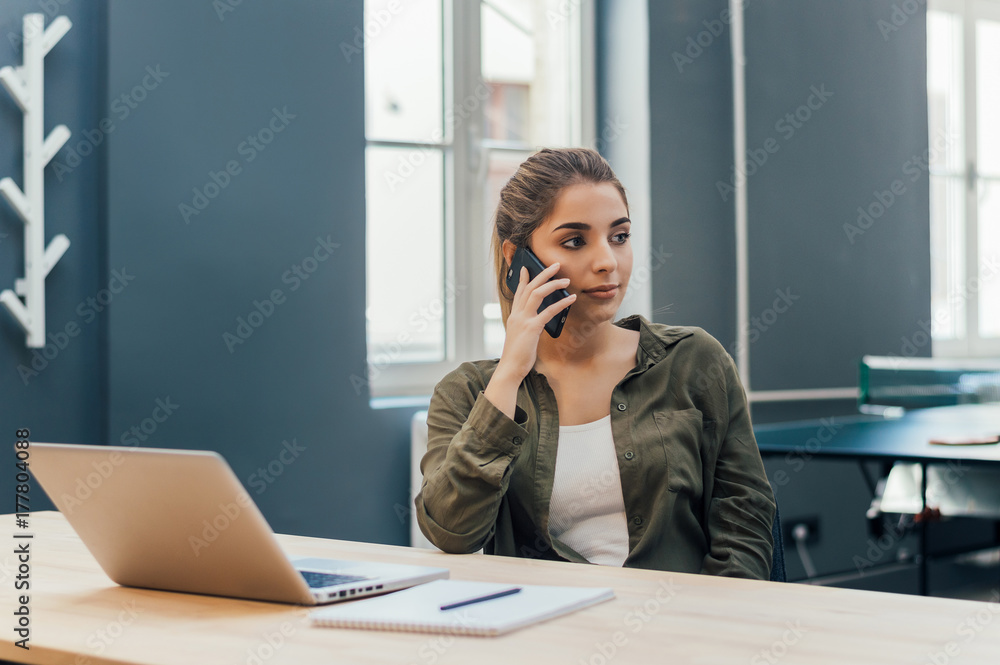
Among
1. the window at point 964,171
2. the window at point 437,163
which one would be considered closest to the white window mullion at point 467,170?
the window at point 437,163

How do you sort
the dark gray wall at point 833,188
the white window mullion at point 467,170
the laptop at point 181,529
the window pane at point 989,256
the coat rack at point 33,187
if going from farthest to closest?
the window pane at point 989,256, the dark gray wall at point 833,188, the white window mullion at point 467,170, the coat rack at point 33,187, the laptop at point 181,529

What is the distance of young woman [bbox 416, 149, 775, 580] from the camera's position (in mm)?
1551

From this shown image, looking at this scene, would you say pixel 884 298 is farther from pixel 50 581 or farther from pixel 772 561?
pixel 50 581

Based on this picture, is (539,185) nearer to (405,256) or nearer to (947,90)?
(405,256)

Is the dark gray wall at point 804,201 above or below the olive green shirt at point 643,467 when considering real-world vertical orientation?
above

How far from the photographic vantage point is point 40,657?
38.0 inches

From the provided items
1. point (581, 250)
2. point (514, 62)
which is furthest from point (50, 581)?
point (514, 62)

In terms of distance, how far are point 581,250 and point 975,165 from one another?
4239mm

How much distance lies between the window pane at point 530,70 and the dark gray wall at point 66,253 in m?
1.41

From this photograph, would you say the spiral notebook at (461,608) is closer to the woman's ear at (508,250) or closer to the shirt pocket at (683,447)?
the shirt pocket at (683,447)

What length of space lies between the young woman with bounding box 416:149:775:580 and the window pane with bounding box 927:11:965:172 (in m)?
3.95

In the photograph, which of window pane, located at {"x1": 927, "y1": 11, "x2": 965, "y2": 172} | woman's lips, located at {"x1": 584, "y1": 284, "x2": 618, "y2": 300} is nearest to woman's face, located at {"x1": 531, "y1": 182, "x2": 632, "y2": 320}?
woman's lips, located at {"x1": 584, "y1": 284, "x2": 618, "y2": 300}

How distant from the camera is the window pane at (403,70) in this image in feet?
10.6

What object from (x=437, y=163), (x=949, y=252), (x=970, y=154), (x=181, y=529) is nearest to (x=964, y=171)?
(x=970, y=154)
